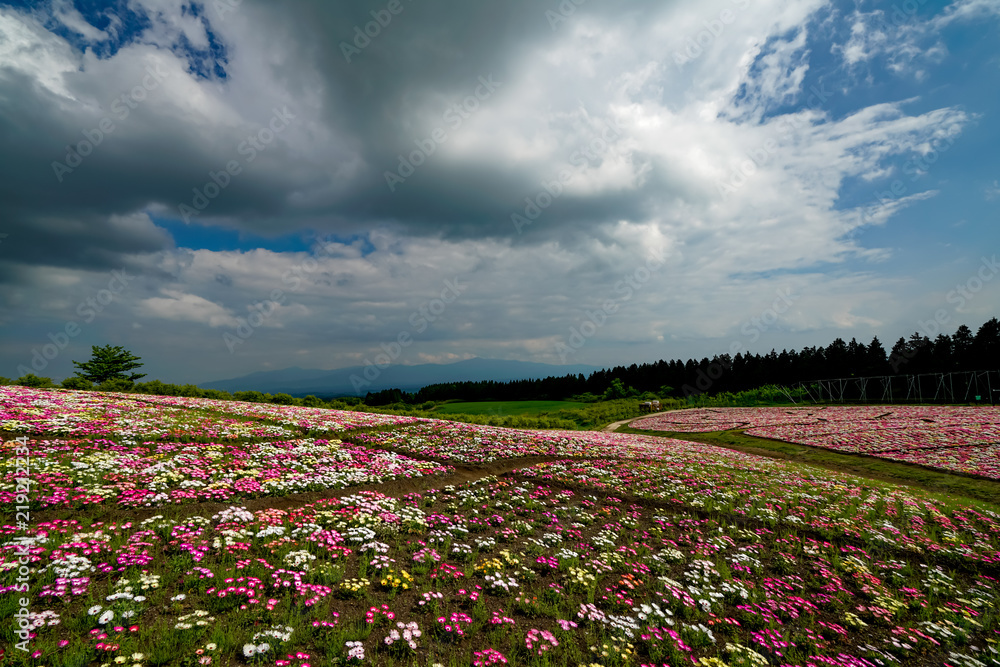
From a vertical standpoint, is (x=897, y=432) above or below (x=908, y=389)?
below

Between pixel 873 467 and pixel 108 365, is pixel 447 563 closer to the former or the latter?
pixel 873 467

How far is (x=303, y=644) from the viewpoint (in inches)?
251

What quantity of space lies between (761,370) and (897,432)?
91728mm

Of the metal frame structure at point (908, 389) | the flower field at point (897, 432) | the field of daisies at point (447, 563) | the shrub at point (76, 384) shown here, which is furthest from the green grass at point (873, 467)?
the shrub at point (76, 384)

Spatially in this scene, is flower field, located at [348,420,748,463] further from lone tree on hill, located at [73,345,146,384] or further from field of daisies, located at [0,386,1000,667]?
lone tree on hill, located at [73,345,146,384]

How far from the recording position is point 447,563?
9.70 metres

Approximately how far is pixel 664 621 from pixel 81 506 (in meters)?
14.4

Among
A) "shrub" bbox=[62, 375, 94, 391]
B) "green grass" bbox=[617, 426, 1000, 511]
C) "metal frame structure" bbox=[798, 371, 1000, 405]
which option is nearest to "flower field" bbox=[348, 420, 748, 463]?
"green grass" bbox=[617, 426, 1000, 511]

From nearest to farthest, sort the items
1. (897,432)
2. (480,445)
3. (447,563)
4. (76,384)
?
1. (447,563)
2. (480,445)
3. (897,432)
4. (76,384)

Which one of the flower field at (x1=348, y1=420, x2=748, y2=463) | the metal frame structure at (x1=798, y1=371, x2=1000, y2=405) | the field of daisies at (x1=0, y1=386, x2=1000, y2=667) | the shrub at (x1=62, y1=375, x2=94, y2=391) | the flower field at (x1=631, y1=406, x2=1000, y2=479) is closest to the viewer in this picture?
the field of daisies at (x1=0, y1=386, x2=1000, y2=667)

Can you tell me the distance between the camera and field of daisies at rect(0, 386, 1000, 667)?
661 centimetres

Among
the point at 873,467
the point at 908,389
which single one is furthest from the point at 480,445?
the point at 908,389

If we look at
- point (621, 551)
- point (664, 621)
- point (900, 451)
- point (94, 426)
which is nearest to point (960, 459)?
point (900, 451)

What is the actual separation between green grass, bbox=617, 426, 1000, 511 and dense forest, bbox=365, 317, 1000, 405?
76932 millimetres
